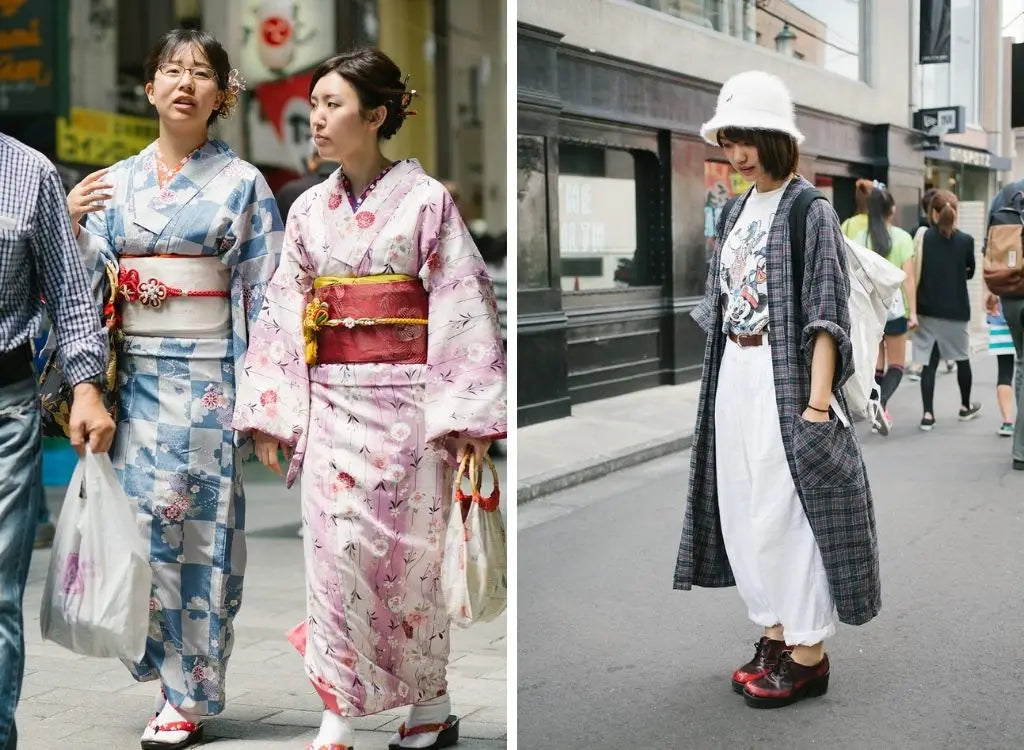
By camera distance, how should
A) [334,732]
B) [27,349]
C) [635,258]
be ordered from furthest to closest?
[635,258] → [334,732] → [27,349]

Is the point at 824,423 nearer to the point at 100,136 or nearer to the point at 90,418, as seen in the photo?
the point at 90,418

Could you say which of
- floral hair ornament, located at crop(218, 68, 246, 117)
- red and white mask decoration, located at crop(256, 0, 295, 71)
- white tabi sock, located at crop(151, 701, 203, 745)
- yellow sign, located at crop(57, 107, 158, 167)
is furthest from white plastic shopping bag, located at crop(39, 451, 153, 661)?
red and white mask decoration, located at crop(256, 0, 295, 71)

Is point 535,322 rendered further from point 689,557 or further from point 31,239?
point 31,239

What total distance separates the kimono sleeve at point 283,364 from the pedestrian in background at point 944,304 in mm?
1723

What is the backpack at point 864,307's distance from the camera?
3.52m

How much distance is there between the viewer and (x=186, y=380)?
12.2 ft

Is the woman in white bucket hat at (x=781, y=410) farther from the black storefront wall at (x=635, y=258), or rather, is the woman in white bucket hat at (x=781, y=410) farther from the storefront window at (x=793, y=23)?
the storefront window at (x=793, y=23)

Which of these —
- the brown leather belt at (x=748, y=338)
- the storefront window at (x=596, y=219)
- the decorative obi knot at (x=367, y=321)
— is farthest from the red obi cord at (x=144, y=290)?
the brown leather belt at (x=748, y=338)

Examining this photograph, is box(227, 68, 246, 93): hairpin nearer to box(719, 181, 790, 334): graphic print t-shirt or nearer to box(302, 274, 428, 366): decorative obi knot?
box(302, 274, 428, 366): decorative obi knot

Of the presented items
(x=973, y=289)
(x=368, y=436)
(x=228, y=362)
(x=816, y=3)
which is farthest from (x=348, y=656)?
(x=816, y=3)

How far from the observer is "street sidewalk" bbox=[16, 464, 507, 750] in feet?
12.6

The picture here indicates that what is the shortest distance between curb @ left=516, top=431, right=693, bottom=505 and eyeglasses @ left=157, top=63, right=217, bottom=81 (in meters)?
1.52

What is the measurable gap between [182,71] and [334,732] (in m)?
1.80

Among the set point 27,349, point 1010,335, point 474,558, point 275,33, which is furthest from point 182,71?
point 275,33
